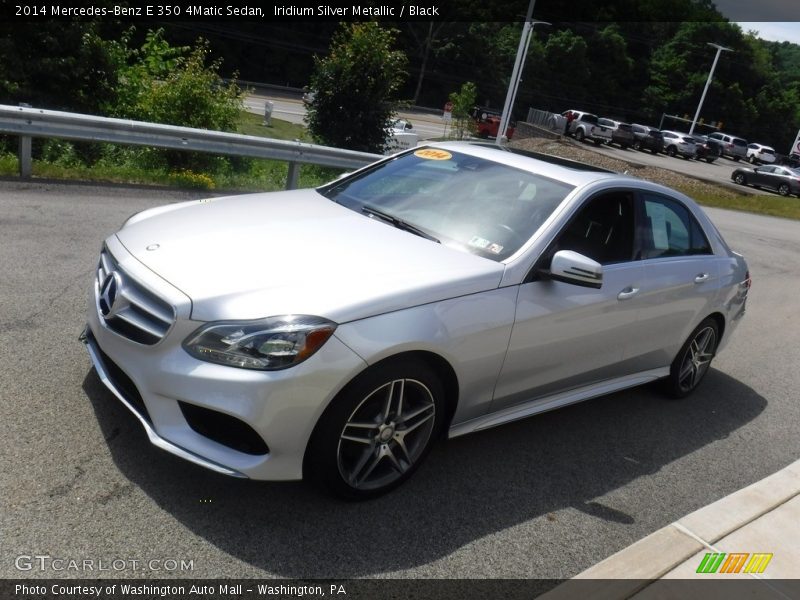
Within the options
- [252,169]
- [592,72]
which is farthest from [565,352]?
[592,72]

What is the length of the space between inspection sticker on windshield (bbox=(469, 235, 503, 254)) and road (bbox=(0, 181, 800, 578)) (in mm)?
1172

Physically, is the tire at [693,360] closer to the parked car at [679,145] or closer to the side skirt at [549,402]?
the side skirt at [549,402]

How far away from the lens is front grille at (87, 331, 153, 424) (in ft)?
11.0

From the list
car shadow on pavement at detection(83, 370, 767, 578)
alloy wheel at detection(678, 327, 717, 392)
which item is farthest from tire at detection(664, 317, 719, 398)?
car shadow on pavement at detection(83, 370, 767, 578)

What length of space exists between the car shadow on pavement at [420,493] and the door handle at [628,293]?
3.14 feet

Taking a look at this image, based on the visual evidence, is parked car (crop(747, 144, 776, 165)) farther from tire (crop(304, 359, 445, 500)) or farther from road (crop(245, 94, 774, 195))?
tire (crop(304, 359, 445, 500))

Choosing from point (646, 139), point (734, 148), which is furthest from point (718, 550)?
point (734, 148)

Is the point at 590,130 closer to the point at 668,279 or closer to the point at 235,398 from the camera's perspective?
the point at 668,279

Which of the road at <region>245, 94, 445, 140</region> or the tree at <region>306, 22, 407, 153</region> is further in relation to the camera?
the road at <region>245, 94, 445, 140</region>

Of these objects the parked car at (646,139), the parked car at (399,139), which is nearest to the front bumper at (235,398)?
the parked car at (399,139)

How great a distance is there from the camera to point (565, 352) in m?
4.29

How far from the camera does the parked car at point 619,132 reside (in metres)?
52.1

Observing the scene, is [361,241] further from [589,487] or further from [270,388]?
[589,487]

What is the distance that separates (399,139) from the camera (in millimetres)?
26234
